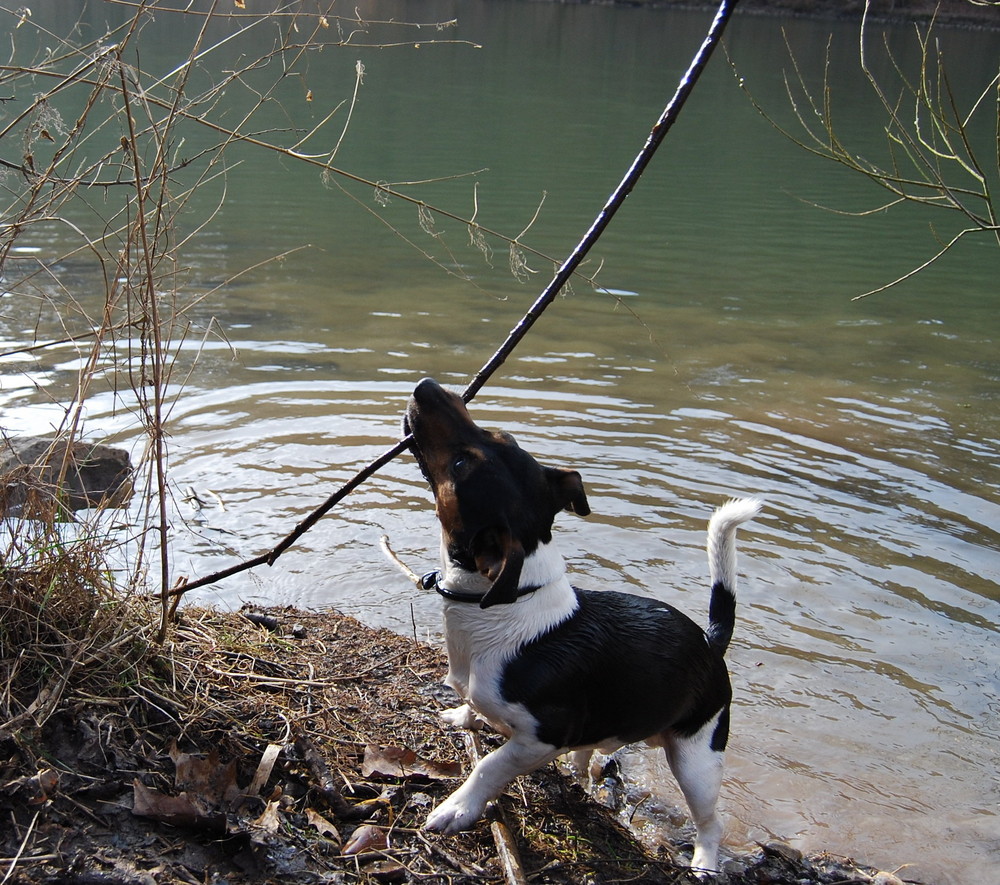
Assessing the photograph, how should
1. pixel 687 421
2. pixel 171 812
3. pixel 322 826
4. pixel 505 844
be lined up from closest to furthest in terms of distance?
pixel 171 812 < pixel 322 826 < pixel 505 844 < pixel 687 421

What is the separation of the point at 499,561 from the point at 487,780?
71 cm

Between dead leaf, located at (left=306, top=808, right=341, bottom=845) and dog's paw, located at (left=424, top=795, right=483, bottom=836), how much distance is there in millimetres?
311

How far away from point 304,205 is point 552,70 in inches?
862

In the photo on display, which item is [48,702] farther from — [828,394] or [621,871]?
[828,394]

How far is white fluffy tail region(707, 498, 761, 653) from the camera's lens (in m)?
3.64

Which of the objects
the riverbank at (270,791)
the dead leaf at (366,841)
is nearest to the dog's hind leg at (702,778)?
the riverbank at (270,791)

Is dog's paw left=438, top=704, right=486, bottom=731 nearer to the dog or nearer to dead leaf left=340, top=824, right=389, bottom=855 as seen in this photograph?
the dog

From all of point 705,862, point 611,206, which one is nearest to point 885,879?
point 705,862

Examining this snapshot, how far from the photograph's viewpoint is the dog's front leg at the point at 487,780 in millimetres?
3152

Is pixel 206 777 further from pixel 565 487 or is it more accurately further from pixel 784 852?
pixel 784 852

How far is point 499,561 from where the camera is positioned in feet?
10.3

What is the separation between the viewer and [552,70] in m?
34.4

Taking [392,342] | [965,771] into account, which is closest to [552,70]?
[392,342]

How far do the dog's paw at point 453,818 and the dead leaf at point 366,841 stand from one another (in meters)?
0.17
